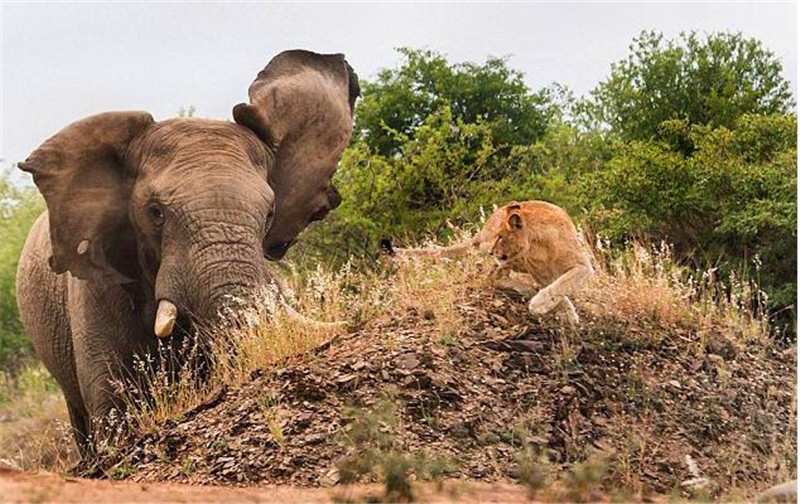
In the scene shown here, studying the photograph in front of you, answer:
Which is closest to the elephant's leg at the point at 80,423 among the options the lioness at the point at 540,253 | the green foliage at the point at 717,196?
the lioness at the point at 540,253

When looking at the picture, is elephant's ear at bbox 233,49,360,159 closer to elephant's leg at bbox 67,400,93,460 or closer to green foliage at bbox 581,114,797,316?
elephant's leg at bbox 67,400,93,460

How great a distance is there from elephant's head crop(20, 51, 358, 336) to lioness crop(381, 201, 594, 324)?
1.88 meters

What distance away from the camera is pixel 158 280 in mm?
11570

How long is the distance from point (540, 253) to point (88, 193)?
3.67 meters

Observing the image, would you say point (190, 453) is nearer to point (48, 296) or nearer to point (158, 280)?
point (158, 280)

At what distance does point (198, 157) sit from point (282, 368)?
2247 mm

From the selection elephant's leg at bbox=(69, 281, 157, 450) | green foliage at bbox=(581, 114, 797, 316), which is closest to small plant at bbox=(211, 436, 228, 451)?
elephant's leg at bbox=(69, 281, 157, 450)

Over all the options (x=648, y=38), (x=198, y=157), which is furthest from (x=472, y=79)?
(x=198, y=157)

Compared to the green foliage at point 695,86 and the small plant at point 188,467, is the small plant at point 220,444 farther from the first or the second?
the green foliage at point 695,86

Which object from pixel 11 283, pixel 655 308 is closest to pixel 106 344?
pixel 655 308

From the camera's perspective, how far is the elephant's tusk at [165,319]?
11160mm

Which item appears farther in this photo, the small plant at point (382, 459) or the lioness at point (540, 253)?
the lioness at point (540, 253)

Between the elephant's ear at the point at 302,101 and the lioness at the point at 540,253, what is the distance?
225 cm

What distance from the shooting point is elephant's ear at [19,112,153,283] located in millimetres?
12156
